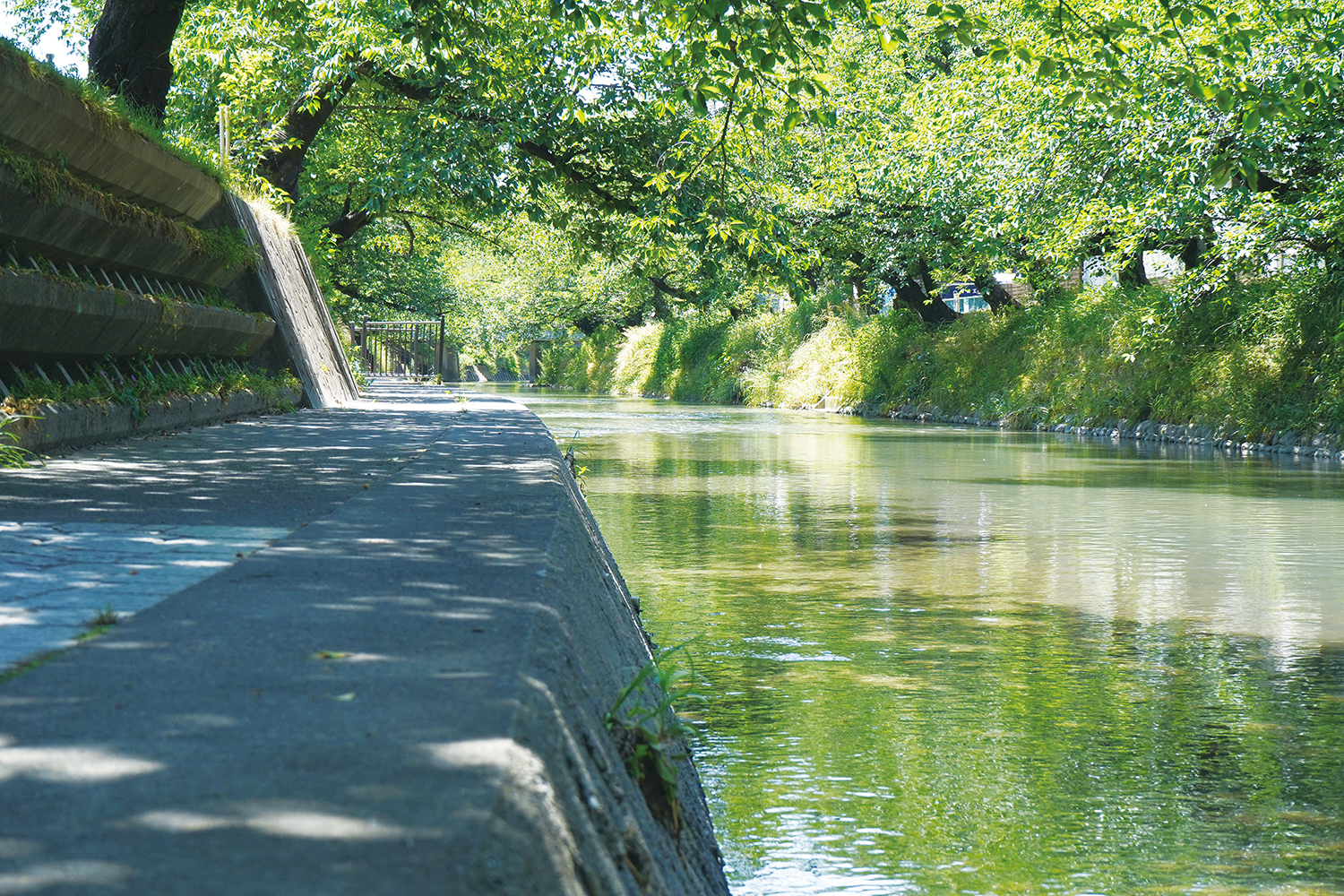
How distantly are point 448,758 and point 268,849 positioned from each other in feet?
1.07

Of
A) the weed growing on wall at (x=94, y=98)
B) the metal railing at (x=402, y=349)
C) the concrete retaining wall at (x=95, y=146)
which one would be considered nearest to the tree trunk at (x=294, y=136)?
the concrete retaining wall at (x=95, y=146)

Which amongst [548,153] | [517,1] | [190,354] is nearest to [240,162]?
[548,153]

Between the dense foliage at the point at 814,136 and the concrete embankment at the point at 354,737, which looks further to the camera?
the dense foliage at the point at 814,136

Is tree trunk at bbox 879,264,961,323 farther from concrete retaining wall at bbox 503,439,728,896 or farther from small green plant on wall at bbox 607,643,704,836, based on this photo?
small green plant on wall at bbox 607,643,704,836

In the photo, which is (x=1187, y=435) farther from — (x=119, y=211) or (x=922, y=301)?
(x=119, y=211)

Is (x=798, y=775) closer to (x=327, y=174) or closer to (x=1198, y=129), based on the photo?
(x=1198, y=129)

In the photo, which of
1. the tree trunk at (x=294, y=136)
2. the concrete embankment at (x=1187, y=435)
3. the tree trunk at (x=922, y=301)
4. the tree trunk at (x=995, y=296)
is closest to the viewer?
the tree trunk at (x=294, y=136)

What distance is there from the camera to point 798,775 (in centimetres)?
441

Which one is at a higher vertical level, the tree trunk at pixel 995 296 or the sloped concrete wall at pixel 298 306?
the tree trunk at pixel 995 296

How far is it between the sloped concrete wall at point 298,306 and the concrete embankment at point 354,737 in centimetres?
924

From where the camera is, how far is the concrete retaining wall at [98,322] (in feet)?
24.0

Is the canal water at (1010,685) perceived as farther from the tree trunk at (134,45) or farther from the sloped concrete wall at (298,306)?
the tree trunk at (134,45)

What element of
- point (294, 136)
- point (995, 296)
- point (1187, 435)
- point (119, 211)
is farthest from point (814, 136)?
point (119, 211)

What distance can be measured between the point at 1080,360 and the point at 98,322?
2210 cm
